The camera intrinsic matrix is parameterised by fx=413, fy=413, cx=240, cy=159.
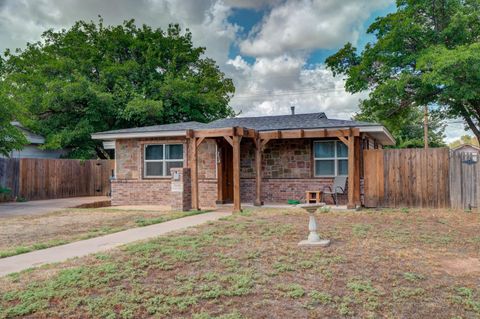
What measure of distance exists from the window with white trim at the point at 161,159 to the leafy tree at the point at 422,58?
351 inches

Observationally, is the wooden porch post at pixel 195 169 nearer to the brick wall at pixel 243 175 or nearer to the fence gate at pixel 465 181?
the brick wall at pixel 243 175

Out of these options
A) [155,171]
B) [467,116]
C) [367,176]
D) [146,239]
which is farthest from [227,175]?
[467,116]

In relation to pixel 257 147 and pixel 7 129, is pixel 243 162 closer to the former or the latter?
pixel 257 147

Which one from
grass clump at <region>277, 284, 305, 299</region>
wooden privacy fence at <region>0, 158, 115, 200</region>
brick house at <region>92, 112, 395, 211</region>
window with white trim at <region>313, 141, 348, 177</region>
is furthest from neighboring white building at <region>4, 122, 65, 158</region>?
grass clump at <region>277, 284, 305, 299</region>

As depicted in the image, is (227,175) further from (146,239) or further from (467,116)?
(467,116)

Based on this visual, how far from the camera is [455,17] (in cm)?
1577

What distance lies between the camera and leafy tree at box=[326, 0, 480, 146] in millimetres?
14820

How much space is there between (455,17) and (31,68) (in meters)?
24.0

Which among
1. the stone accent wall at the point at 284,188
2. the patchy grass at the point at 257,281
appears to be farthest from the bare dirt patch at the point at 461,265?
the stone accent wall at the point at 284,188

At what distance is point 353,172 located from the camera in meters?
12.7

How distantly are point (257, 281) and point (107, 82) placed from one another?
2340 cm

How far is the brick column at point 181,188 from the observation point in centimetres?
1295

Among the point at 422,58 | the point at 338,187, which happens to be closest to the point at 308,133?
the point at 338,187

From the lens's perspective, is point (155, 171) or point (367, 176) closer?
point (367, 176)
